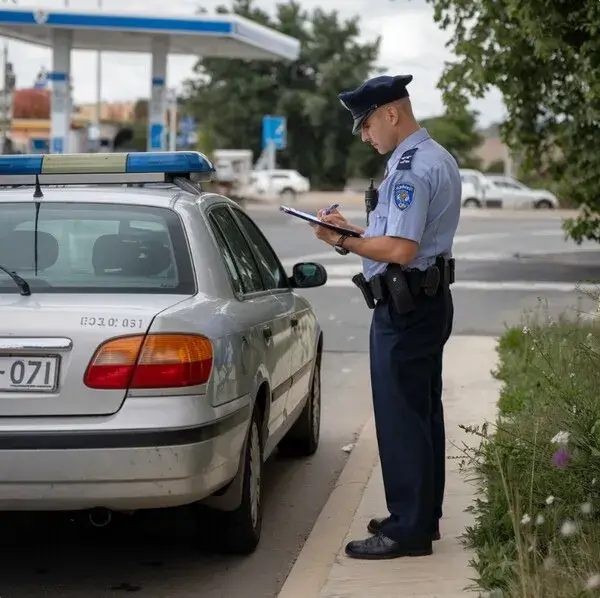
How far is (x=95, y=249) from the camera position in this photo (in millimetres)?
5387

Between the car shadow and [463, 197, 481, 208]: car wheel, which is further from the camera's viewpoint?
[463, 197, 481, 208]: car wheel

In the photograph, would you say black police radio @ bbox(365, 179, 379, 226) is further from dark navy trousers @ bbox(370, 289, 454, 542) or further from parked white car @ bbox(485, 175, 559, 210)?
parked white car @ bbox(485, 175, 559, 210)

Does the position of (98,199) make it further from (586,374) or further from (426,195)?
(586,374)

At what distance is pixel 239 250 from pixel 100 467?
6.01 feet

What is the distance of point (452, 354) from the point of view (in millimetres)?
11867

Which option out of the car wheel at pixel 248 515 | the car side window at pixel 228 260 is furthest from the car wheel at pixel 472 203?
the car wheel at pixel 248 515

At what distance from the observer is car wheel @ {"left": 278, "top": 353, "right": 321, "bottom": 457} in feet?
25.1

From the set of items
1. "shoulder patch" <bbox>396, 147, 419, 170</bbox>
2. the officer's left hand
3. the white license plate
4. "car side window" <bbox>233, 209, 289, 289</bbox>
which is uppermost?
"shoulder patch" <bbox>396, 147, 419, 170</bbox>

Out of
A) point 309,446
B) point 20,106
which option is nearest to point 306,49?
point 20,106

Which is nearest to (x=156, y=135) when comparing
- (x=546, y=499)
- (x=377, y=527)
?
(x=377, y=527)

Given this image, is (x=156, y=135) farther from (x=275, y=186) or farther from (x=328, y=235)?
(x=328, y=235)

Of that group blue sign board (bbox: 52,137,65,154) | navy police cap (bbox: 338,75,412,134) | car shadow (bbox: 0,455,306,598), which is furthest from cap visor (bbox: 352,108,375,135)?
blue sign board (bbox: 52,137,65,154)

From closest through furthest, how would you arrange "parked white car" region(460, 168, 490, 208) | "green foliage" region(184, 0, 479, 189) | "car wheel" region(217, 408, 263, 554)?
"car wheel" region(217, 408, 263, 554) < "parked white car" region(460, 168, 490, 208) < "green foliage" region(184, 0, 479, 189)

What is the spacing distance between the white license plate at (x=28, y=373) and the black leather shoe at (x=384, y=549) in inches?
57.1
